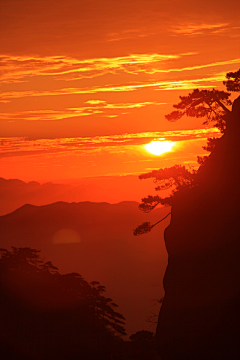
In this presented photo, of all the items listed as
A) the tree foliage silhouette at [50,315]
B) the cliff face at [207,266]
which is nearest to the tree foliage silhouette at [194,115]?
the cliff face at [207,266]

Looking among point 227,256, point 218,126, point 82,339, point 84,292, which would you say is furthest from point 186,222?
point 84,292

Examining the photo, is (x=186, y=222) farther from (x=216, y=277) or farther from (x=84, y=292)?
(x=84, y=292)

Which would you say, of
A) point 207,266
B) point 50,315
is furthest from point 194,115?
point 50,315

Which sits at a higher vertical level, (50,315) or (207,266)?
(50,315)

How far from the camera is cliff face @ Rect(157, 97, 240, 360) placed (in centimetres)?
3097

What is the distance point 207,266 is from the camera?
111 feet

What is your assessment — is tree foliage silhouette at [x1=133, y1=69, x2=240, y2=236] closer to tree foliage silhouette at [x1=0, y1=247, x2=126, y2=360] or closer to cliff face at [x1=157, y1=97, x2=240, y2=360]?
cliff face at [x1=157, y1=97, x2=240, y2=360]

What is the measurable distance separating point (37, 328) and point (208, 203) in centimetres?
4775

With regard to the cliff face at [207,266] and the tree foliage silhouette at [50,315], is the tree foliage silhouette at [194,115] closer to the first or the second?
the cliff face at [207,266]

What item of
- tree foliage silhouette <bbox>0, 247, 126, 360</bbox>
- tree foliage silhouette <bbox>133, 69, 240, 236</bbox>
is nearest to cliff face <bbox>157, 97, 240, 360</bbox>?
tree foliage silhouette <bbox>133, 69, 240, 236</bbox>

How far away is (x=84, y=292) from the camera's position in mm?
83625

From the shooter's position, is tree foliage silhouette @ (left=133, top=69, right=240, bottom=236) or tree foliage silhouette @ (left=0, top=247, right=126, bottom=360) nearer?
tree foliage silhouette @ (left=133, top=69, right=240, bottom=236)

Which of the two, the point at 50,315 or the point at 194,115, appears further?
the point at 50,315

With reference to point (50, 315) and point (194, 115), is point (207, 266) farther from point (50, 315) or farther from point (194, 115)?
point (50, 315)
